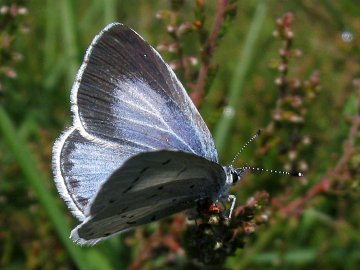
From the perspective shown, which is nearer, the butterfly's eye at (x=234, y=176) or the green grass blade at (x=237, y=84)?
the butterfly's eye at (x=234, y=176)

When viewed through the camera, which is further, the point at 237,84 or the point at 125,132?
the point at 237,84

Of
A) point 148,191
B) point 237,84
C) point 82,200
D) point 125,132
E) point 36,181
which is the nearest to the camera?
point 148,191

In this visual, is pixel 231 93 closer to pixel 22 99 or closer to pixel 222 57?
pixel 22 99

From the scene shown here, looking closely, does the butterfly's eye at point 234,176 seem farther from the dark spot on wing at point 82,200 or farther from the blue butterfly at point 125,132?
the dark spot on wing at point 82,200

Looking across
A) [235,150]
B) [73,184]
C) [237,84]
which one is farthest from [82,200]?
[235,150]

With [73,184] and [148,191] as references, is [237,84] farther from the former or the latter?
[148,191]

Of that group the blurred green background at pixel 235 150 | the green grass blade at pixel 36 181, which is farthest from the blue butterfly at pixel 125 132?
the green grass blade at pixel 36 181

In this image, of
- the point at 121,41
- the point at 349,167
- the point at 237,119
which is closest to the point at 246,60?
the point at 237,119
